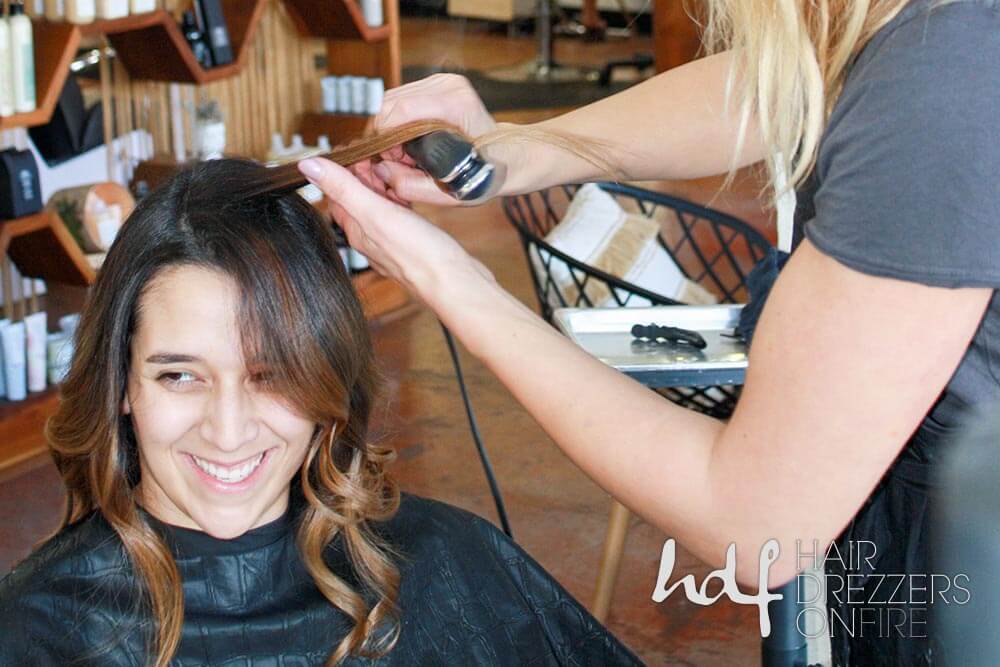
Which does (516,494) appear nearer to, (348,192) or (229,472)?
(229,472)

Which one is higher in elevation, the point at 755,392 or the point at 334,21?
the point at 755,392

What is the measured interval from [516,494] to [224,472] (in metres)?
1.72

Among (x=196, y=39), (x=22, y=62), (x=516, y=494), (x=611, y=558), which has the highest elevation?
(x=22, y=62)

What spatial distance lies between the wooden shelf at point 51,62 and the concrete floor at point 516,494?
81 centimetres

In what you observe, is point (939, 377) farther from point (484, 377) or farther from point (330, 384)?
point (484, 377)

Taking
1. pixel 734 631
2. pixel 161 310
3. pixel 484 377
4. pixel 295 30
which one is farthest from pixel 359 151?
pixel 295 30

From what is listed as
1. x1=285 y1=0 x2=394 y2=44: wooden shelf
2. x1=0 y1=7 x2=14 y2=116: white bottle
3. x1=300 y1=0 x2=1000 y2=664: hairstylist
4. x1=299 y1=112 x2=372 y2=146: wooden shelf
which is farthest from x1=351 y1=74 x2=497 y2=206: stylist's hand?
x1=299 y1=112 x2=372 y2=146: wooden shelf

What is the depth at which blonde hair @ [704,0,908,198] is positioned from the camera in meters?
0.99

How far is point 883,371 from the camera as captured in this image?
0.94 meters

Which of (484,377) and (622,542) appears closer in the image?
(622,542)

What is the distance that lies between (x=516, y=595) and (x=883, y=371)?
2.58 ft

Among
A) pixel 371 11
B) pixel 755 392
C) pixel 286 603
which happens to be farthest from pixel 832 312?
pixel 371 11

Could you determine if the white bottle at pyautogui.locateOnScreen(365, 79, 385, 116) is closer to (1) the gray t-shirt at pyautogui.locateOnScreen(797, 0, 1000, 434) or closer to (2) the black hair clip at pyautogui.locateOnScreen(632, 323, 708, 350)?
(2) the black hair clip at pyautogui.locateOnScreen(632, 323, 708, 350)

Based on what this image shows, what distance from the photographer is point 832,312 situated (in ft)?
3.09
